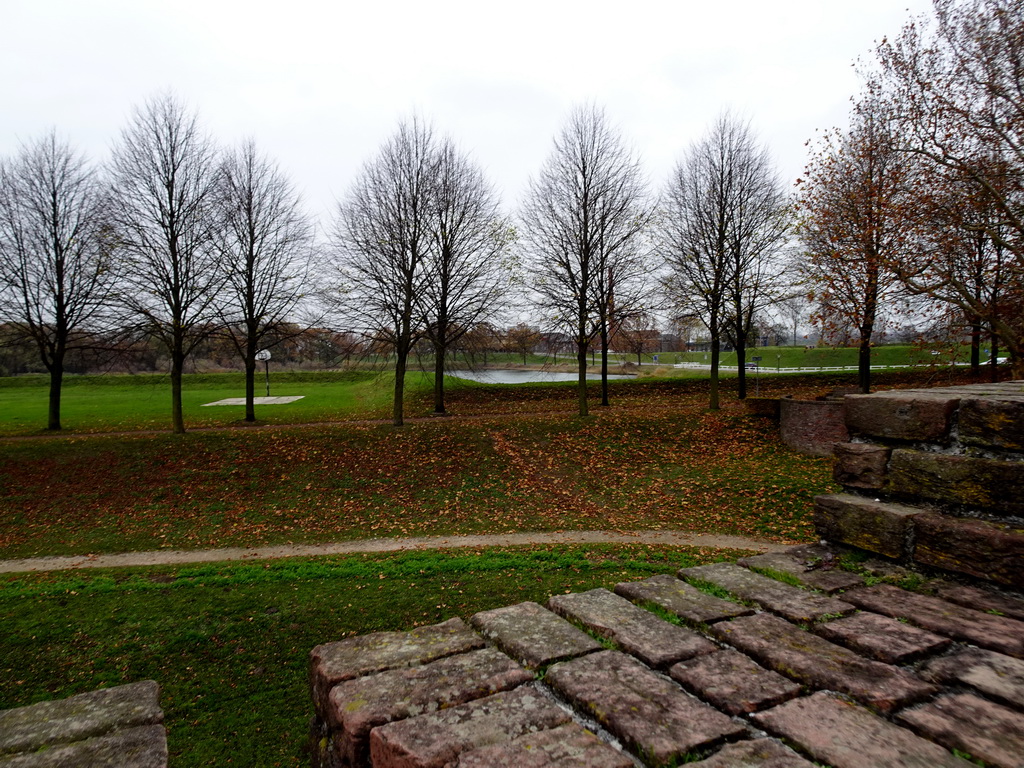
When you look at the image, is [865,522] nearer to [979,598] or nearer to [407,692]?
[979,598]

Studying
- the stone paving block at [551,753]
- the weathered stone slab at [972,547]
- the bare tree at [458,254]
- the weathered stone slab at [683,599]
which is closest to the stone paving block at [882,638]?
the weathered stone slab at [683,599]

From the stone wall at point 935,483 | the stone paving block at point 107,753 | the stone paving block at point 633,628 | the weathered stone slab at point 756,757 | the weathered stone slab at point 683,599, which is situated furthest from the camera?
the stone wall at point 935,483

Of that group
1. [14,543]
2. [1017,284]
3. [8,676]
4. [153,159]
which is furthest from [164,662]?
[153,159]

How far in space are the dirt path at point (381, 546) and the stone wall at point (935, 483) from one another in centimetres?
659

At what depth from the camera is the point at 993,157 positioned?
12609 mm

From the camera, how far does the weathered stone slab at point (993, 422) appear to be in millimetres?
2801

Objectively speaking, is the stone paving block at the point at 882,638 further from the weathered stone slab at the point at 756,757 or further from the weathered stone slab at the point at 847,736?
the weathered stone slab at the point at 756,757

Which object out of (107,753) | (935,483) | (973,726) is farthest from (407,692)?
(935,483)

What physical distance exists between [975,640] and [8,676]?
751 cm

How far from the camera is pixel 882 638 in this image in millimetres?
2223

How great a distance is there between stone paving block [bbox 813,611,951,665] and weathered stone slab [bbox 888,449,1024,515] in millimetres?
1024

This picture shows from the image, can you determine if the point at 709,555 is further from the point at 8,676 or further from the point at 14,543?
the point at 14,543

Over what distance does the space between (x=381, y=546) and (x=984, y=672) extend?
394 inches

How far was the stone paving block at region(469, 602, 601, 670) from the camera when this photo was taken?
7.44 feet
